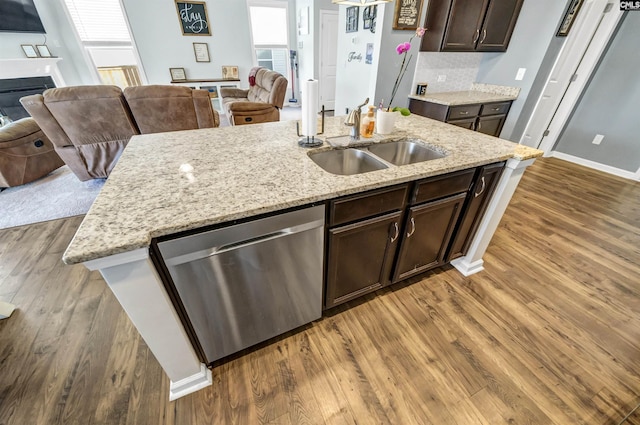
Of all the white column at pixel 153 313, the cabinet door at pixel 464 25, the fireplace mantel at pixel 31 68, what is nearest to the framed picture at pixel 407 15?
the cabinet door at pixel 464 25

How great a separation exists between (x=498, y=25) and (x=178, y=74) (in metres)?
5.97

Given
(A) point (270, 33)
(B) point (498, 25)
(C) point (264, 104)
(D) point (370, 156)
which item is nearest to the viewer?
(D) point (370, 156)

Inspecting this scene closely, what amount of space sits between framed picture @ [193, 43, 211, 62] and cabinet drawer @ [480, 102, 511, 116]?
571 centimetres

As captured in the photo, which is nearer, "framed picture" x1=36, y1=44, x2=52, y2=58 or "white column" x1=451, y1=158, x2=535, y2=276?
"white column" x1=451, y1=158, x2=535, y2=276

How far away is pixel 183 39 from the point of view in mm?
5488

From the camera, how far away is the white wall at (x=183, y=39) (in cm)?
512

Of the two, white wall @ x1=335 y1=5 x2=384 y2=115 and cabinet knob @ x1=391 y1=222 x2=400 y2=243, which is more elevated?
white wall @ x1=335 y1=5 x2=384 y2=115

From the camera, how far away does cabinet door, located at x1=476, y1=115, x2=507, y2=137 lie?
328cm

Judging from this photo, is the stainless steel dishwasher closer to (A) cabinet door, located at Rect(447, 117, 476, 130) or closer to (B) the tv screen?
(A) cabinet door, located at Rect(447, 117, 476, 130)

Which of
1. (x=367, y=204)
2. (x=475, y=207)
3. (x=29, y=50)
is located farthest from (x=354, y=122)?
(x=29, y=50)

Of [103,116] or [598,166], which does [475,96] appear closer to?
[598,166]

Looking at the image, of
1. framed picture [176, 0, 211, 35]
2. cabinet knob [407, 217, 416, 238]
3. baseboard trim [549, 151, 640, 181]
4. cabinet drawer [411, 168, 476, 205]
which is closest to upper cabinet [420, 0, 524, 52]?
baseboard trim [549, 151, 640, 181]

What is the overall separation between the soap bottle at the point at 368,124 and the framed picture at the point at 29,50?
248 inches

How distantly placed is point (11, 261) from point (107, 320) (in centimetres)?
117
